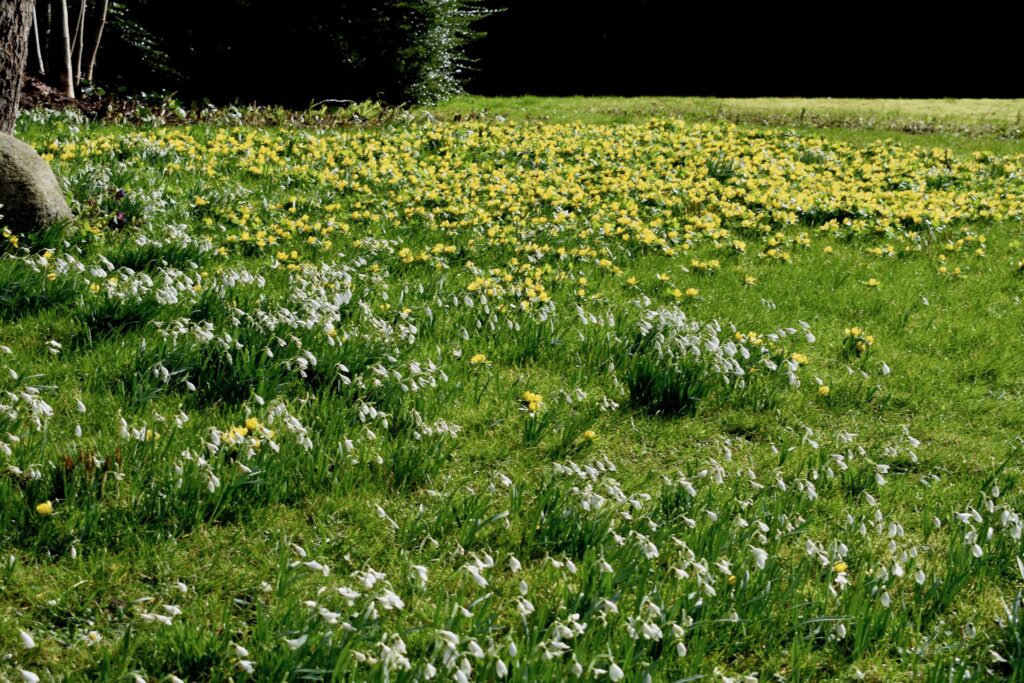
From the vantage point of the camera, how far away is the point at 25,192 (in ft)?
18.5

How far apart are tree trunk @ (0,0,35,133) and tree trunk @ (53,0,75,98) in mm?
4103

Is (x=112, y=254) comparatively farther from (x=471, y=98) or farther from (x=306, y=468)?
(x=471, y=98)

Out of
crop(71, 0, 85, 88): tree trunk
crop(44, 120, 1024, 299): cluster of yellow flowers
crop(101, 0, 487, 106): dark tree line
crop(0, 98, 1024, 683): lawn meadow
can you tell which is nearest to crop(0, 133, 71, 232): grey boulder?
crop(0, 98, 1024, 683): lawn meadow

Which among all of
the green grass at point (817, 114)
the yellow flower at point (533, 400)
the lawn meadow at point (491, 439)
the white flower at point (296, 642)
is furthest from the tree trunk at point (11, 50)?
the green grass at point (817, 114)

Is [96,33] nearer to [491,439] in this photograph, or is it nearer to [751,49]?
[491,439]

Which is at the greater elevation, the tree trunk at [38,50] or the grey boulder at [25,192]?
the tree trunk at [38,50]

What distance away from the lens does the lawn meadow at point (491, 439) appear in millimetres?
2664

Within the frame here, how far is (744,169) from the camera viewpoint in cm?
1008

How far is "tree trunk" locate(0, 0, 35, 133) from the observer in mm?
6555

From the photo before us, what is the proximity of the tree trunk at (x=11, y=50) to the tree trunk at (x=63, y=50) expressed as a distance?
4103mm

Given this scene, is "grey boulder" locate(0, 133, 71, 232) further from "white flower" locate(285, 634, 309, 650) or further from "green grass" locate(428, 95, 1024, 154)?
"green grass" locate(428, 95, 1024, 154)

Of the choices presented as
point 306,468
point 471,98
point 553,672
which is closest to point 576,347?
point 306,468

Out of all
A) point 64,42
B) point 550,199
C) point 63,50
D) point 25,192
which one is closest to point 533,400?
point 25,192

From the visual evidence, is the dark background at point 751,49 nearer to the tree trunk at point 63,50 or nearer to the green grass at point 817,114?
the green grass at point 817,114
